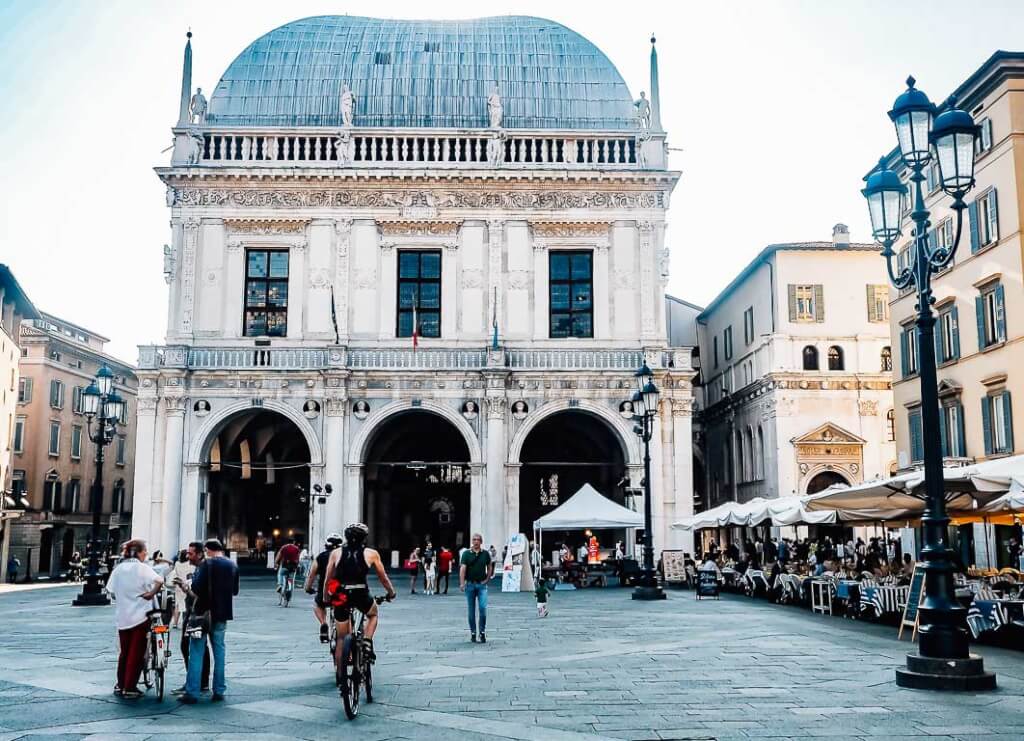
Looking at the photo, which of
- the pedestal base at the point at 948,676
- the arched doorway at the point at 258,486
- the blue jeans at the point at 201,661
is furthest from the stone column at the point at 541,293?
the blue jeans at the point at 201,661

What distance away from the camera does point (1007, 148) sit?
2827cm

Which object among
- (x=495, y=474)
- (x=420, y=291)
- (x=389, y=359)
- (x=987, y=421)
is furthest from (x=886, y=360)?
(x=389, y=359)

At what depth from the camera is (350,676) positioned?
9906 millimetres

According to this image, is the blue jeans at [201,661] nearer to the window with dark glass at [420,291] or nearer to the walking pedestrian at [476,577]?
the walking pedestrian at [476,577]

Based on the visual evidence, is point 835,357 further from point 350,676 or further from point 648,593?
point 350,676

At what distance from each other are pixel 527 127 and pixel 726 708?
1309 inches

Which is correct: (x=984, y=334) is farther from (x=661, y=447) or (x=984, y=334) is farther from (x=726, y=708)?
(x=726, y=708)

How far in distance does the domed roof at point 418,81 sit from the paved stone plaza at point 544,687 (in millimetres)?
25556

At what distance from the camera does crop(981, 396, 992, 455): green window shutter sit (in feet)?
95.9

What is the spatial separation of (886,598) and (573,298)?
20.7 metres

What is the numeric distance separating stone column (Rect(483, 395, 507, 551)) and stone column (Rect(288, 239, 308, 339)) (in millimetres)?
7539

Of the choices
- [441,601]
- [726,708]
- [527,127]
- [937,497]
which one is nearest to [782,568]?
[441,601]

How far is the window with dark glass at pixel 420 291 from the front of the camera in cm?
3853

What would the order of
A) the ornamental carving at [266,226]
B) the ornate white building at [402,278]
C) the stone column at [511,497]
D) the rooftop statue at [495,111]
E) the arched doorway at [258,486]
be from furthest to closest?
1. the arched doorway at [258,486]
2. the rooftop statue at [495,111]
3. the ornamental carving at [266,226]
4. the ornate white building at [402,278]
5. the stone column at [511,497]
